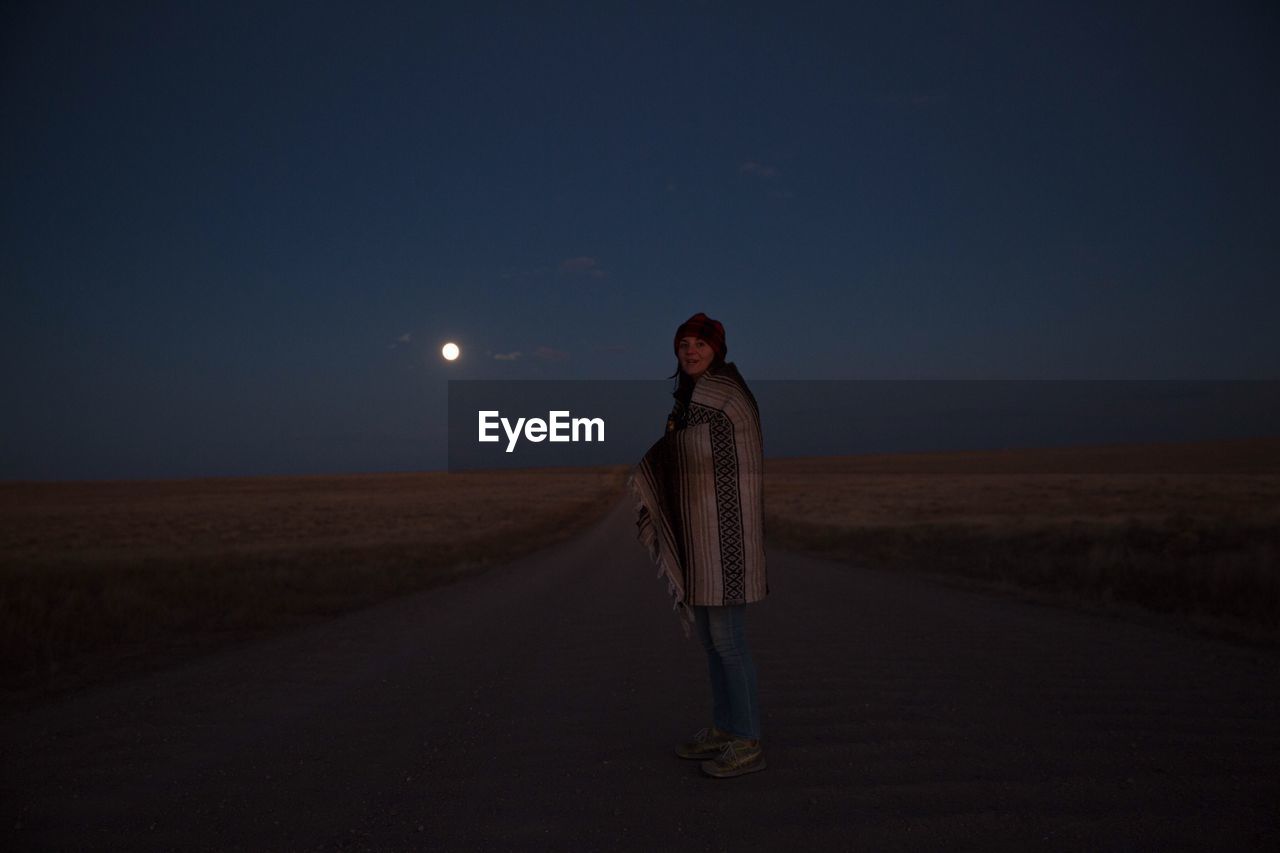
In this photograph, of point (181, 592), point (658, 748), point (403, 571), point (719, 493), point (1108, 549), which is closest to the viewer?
point (719, 493)

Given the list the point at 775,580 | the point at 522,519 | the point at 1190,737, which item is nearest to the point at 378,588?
the point at 775,580

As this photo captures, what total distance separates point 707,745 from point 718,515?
1190mm

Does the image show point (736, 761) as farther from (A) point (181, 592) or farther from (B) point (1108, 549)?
(B) point (1108, 549)

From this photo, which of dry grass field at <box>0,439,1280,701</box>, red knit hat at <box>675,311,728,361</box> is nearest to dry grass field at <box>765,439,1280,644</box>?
dry grass field at <box>0,439,1280,701</box>

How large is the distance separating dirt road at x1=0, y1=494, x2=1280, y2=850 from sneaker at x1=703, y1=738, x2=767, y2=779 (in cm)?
6

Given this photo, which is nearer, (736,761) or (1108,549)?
(736,761)

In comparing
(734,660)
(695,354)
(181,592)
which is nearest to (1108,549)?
(734,660)

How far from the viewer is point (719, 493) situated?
323 centimetres

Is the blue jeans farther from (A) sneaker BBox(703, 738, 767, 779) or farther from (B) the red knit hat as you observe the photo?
(B) the red knit hat

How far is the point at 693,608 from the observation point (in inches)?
Result: 136

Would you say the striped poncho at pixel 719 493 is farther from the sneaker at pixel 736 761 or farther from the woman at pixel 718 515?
the sneaker at pixel 736 761

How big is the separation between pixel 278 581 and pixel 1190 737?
42.8 ft

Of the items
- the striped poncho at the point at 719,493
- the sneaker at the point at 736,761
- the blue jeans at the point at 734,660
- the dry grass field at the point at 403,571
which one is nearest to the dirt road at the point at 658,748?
the sneaker at the point at 736,761

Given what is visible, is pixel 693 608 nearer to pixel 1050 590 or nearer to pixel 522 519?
pixel 1050 590
